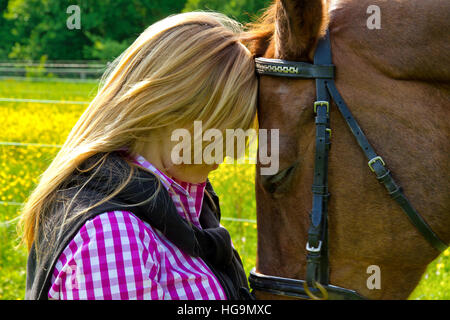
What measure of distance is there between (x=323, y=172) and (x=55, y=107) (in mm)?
10908

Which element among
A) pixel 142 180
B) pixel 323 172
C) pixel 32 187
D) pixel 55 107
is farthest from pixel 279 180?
pixel 55 107

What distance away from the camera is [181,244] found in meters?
1.71

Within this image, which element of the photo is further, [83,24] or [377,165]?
[83,24]

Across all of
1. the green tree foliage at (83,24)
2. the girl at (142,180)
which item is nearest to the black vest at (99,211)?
the girl at (142,180)

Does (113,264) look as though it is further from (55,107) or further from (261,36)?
(55,107)

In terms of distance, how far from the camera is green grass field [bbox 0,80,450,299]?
Result: 447 centimetres

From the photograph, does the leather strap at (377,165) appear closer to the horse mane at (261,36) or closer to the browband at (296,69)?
the browband at (296,69)

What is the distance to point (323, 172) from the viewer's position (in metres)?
1.74

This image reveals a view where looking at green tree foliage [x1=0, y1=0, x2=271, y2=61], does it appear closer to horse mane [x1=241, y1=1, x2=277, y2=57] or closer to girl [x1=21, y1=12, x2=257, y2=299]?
horse mane [x1=241, y1=1, x2=277, y2=57]

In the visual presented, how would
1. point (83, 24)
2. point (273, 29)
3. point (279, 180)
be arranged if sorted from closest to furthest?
point (279, 180) < point (273, 29) < point (83, 24)

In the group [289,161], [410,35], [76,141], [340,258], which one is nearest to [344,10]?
[410,35]
